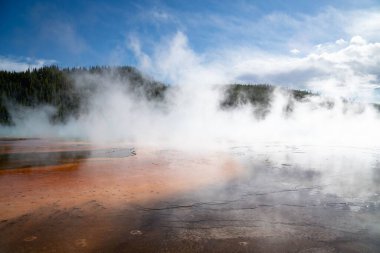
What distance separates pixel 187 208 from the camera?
3961mm

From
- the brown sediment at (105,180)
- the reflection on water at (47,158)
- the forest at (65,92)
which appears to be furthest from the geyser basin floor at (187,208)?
the forest at (65,92)

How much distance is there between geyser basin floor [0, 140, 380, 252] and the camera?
2.97 meters

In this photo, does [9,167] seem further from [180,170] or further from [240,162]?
[240,162]

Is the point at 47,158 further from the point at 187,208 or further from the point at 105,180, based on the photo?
the point at 187,208

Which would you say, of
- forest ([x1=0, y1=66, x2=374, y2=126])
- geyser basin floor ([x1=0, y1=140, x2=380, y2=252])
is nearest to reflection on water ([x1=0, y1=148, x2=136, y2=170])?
geyser basin floor ([x1=0, y1=140, x2=380, y2=252])

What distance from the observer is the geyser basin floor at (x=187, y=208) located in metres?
2.97

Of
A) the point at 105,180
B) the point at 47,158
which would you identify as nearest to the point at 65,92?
the point at 47,158

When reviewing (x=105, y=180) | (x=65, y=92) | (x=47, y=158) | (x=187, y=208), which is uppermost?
(x=65, y=92)

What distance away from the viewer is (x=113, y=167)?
6.68 metres

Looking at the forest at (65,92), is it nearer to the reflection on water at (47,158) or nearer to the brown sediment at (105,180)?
the reflection on water at (47,158)

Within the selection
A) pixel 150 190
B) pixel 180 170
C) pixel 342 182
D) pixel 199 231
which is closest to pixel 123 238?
pixel 199 231

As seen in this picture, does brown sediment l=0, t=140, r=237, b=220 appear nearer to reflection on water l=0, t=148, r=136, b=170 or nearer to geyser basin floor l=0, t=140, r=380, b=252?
geyser basin floor l=0, t=140, r=380, b=252

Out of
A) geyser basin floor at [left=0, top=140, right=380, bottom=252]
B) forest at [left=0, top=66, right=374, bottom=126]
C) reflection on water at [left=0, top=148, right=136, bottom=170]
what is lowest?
geyser basin floor at [left=0, top=140, right=380, bottom=252]

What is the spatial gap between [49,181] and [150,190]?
6.09 feet
